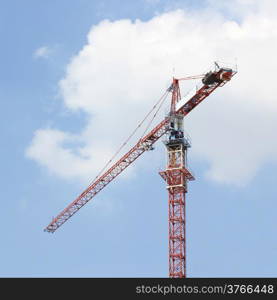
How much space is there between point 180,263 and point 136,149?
2306 cm
